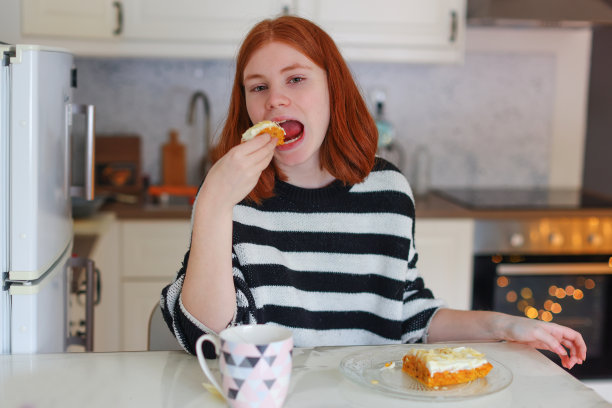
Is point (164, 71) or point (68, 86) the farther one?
point (164, 71)

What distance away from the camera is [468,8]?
2.66 meters

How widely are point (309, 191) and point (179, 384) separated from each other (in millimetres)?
558

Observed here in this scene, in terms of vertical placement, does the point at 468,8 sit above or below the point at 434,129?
above

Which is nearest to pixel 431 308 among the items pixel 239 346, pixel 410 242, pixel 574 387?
pixel 410 242

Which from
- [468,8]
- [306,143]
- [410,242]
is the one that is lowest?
[410,242]

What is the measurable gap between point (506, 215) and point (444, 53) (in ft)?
2.15

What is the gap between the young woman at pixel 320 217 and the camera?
4.26 feet

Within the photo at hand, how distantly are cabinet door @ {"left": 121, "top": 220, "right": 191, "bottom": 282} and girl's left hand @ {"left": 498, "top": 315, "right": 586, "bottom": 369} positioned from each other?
1.50 metres

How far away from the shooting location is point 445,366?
35.7 inches

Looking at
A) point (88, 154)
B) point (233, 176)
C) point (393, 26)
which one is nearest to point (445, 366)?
point (233, 176)

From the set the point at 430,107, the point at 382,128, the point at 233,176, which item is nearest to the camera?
the point at 233,176

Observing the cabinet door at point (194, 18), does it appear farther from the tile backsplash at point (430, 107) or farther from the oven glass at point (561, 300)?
the oven glass at point (561, 300)

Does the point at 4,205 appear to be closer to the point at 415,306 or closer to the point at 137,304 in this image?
the point at 415,306

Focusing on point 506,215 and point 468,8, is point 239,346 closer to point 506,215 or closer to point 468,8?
point 506,215
